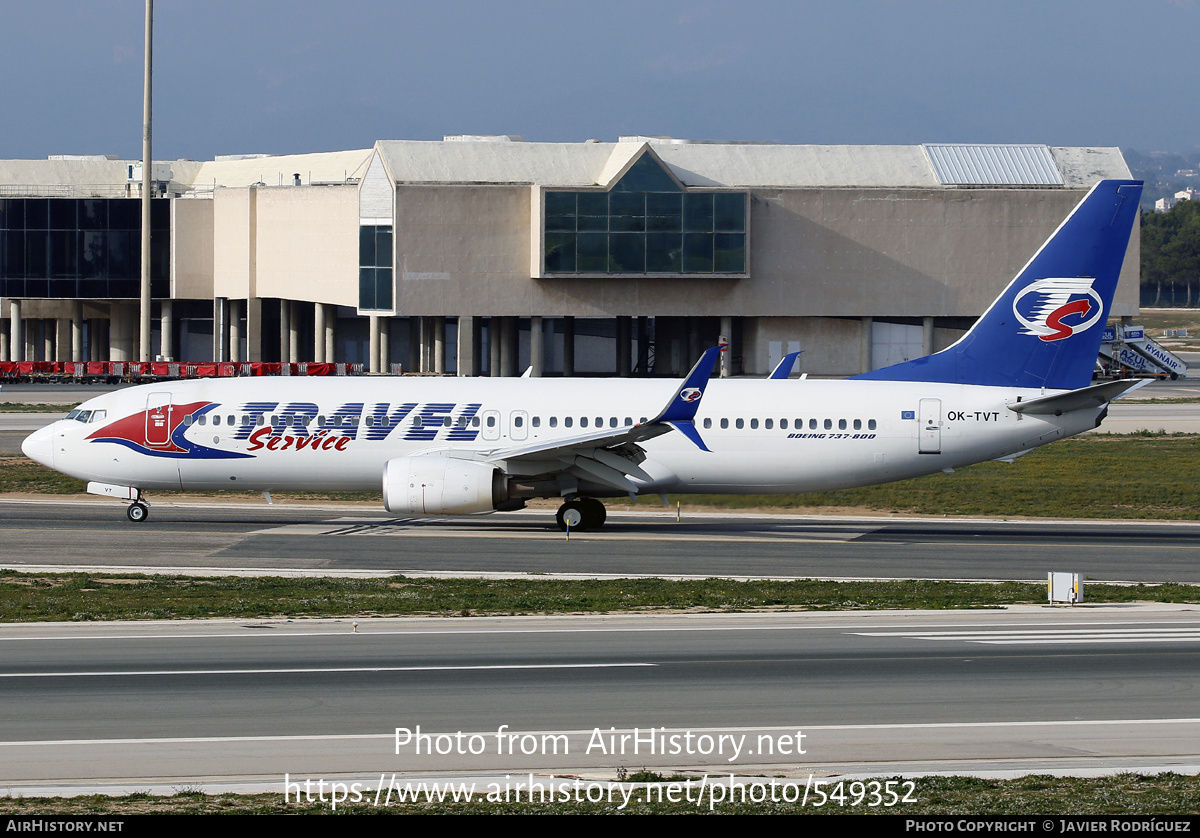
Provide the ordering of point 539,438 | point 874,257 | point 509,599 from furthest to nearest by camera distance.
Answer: point 874,257 < point 539,438 < point 509,599

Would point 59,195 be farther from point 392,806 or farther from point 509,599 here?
point 392,806

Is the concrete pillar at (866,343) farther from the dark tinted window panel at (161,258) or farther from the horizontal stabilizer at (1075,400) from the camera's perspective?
the dark tinted window panel at (161,258)

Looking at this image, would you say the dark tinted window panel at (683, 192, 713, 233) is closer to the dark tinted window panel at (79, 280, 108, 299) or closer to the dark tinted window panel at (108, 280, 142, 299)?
the dark tinted window panel at (108, 280, 142, 299)

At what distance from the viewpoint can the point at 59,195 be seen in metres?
117

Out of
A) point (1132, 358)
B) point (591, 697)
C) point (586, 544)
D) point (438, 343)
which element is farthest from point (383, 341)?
point (591, 697)

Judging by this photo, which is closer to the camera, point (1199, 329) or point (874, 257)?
point (874, 257)

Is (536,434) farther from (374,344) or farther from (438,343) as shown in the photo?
(374,344)

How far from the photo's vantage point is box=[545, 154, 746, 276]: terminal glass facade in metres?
81.7

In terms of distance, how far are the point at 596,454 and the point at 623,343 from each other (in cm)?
6161

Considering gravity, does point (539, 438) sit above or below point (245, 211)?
below

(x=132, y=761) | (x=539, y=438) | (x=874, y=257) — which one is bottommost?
(x=132, y=761)
